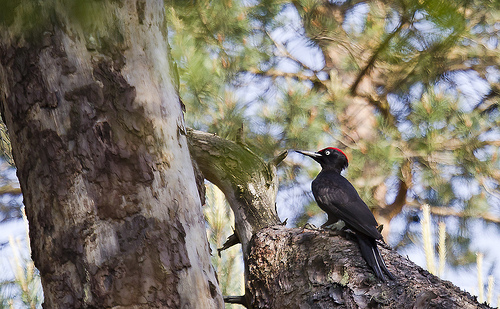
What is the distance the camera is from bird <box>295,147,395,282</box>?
90.4 inches

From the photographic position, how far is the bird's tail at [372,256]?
218 centimetres

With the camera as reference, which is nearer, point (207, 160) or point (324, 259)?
point (324, 259)

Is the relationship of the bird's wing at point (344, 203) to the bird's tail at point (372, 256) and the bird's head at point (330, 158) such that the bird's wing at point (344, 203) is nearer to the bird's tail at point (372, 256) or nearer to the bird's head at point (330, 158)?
the bird's tail at point (372, 256)

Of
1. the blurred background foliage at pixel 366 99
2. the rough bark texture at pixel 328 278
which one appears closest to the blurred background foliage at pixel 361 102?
the blurred background foliage at pixel 366 99

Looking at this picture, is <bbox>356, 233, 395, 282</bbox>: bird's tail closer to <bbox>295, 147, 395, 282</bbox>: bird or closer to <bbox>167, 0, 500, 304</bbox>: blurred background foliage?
<bbox>295, 147, 395, 282</bbox>: bird

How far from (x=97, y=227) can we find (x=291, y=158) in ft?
9.72

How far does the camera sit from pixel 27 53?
1318mm

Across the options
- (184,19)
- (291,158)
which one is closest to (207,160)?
(184,19)

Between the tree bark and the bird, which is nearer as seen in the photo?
the tree bark

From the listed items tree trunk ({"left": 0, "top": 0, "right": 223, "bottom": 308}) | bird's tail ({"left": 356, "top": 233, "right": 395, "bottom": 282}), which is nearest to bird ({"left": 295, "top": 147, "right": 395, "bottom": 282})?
bird's tail ({"left": 356, "top": 233, "right": 395, "bottom": 282})

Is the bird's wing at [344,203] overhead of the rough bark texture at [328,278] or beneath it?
overhead

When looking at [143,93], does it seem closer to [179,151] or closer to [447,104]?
[179,151]

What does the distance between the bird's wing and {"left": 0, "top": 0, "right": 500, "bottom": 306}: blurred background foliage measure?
577 millimetres

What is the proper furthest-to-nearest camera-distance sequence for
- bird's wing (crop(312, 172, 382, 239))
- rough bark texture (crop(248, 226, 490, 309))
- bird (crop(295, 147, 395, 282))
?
bird's wing (crop(312, 172, 382, 239)), bird (crop(295, 147, 395, 282)), rough bark texture (crop(248, 226, 490, 309))
